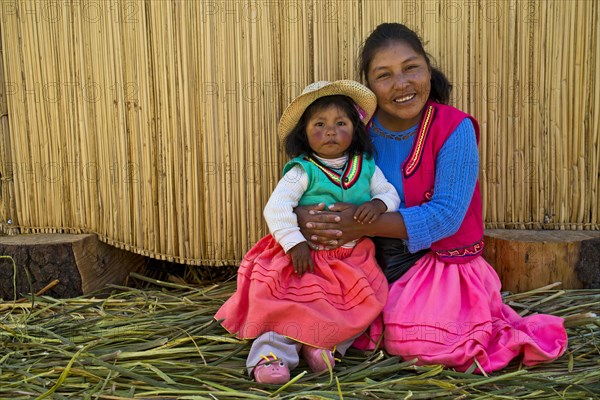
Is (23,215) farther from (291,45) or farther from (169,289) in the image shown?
(291,45)

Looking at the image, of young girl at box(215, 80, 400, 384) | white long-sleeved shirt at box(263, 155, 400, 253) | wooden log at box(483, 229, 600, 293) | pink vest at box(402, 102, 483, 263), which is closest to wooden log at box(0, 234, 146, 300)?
young girl at box(215, 80, 400, 384)

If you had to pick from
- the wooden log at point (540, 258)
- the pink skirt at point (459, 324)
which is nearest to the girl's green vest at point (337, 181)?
the pink skirt at point (459, 324)

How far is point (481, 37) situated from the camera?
9.18 feet

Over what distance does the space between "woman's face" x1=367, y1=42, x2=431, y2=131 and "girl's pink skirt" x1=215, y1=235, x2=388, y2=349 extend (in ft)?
1.93

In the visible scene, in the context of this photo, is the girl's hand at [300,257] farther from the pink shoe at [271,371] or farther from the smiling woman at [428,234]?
the pink shoe at [271,371]

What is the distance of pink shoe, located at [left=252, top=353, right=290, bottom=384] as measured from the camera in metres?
1.99

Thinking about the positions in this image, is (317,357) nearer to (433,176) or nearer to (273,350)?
(273,350)

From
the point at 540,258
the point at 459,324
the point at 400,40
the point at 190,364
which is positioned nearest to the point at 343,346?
the point at 459,324

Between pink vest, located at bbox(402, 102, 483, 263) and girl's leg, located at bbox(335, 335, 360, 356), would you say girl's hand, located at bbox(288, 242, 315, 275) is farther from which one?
pink vest, located at bbox(402, 102, 483, 263)

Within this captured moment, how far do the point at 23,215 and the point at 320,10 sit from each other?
185cm

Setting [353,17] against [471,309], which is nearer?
[471,309]

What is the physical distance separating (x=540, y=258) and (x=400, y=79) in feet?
3.60

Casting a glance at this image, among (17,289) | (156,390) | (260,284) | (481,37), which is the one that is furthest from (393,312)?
(17,289)

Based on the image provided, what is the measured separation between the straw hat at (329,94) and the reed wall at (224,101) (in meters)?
0.41
